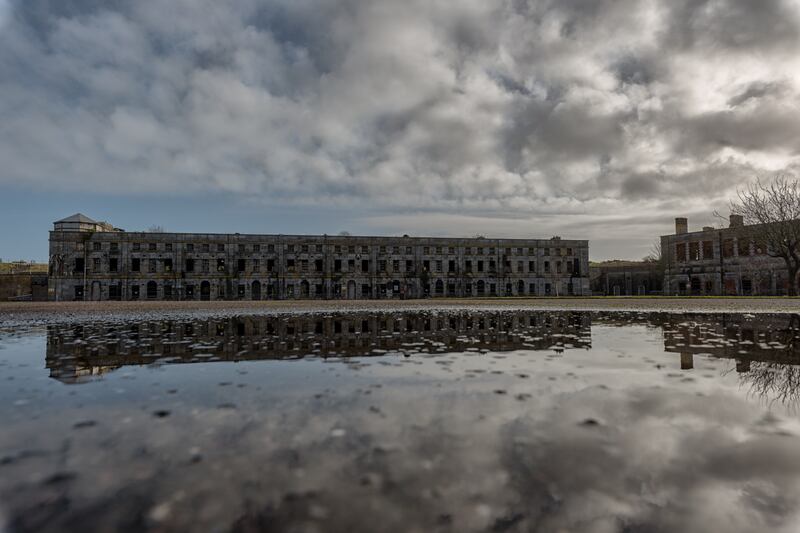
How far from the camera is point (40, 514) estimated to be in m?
2.51

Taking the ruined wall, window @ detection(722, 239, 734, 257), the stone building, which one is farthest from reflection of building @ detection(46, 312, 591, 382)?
window @ detection(722, 239, 734, 257)

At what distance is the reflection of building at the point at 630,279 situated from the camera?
7144 centimetres

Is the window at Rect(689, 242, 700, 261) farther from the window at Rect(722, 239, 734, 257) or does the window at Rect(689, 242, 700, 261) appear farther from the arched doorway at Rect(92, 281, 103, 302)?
the arched doorway at Rect(92, 281, 103, 302)

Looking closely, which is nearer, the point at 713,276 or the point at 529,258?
the point at 713,276

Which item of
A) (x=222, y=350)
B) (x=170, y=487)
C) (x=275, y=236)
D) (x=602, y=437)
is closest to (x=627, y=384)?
(x=602, y=437)

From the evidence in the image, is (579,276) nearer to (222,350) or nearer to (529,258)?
(529,258)

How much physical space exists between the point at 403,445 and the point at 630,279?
82.0 meters

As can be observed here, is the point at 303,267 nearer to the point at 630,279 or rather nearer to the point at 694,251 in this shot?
the point at 694,251

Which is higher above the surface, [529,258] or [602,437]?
[529,258]

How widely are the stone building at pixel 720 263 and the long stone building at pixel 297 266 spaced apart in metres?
12.2

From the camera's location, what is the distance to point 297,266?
63.2 meters

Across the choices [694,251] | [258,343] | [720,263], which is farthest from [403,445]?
[694,251]

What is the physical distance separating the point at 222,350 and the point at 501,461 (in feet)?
23.3

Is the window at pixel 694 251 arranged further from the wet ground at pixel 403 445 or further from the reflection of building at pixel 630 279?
the wet ground at pixel 403 445
